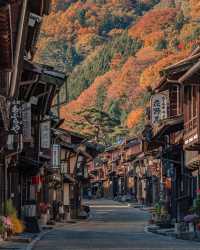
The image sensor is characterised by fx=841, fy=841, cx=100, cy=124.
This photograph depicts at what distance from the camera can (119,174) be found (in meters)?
151

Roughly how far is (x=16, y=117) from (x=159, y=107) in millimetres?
19819

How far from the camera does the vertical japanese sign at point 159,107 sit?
166ft

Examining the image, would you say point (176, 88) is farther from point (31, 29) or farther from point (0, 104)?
point (0, 104)

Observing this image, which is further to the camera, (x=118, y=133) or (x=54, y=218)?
(x=118, y=133)

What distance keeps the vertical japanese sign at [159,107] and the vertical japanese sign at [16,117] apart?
62.0 ft

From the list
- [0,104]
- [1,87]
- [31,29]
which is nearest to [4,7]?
[0,104]

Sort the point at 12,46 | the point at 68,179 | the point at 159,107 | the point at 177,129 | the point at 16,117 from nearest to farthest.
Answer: the point at 12,46 → the point at 16,117 → the point at 177,129 → the point at 159,107 → the point at 68,179

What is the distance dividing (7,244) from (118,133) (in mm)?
149339

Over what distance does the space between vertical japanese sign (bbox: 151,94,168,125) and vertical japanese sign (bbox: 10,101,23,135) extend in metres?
18.9

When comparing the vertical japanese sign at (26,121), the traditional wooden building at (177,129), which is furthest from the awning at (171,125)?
the vertical japanese sign at (26,121)

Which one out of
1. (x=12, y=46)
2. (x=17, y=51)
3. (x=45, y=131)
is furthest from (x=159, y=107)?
(x=12, y=46)

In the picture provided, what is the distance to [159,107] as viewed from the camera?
167ft

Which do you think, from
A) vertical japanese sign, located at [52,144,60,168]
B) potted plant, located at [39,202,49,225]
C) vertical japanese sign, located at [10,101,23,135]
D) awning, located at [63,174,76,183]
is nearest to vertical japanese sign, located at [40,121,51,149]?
potted plant, located at [39,202,49,225]

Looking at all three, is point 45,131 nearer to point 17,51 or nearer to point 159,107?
point 159,107
